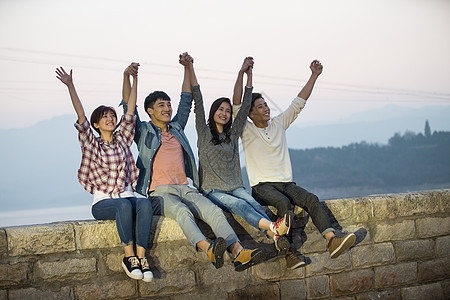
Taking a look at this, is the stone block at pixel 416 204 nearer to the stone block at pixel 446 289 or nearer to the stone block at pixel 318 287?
the stone block at pixel 446 289

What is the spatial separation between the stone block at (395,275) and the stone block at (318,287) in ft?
1.74

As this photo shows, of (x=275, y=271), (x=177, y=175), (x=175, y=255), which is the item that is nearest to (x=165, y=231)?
(x=175, y=255)

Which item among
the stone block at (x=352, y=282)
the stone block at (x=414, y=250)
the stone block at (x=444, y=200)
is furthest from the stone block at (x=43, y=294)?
the stone block at (x=444, y=200)

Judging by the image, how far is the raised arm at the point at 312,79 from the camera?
493 cm

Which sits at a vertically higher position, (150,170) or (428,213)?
(150,170)

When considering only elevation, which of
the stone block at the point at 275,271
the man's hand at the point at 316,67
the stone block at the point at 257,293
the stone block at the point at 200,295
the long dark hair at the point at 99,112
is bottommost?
the stone block at the point at 257,293

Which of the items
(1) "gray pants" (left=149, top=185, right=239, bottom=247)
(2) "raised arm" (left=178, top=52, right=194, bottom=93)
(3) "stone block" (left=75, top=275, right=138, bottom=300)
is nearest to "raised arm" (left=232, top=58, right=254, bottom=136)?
(2) "raised arm" (left=178, top=52, right=194, bottom=93)

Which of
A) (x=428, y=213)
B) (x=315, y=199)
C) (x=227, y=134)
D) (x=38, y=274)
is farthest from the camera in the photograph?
(x=428, y=213)

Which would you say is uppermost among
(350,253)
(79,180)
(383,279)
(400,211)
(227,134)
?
(227,134)

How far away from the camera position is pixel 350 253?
449cm

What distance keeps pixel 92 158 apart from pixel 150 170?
485 millimetres

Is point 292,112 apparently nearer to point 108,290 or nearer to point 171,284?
point 171,284

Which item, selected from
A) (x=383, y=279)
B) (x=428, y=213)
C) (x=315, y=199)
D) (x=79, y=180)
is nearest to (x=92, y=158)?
(x=79, y=180)

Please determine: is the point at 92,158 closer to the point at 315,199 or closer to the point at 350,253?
the point at 315,199
